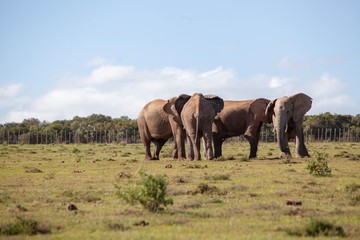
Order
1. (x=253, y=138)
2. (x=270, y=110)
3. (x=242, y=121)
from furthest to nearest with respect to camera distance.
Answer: (x=242, y=121), (x=253, y=138), (x=270, y=110)

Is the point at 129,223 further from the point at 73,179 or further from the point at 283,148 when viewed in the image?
the point at 283,148

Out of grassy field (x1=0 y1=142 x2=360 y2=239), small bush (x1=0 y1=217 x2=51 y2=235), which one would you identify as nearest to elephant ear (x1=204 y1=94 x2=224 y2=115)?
grassy field (x1=0 y1=142 x2=360 y2=239)

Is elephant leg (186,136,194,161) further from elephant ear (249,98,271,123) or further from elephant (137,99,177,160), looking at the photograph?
elephant ear (249,98,271,123)

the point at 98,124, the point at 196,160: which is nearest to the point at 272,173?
the point at 196,160

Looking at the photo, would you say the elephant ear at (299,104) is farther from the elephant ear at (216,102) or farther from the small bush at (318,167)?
the small bush at (318,167)

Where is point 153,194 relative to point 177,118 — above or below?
below

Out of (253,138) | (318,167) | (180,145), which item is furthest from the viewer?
(253,138)

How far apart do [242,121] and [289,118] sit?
3.18 metres

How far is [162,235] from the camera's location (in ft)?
39.0

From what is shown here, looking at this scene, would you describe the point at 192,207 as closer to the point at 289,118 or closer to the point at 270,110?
the point at 289,118

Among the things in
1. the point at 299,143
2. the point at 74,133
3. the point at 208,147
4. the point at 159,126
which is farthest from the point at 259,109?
the point at 74,133

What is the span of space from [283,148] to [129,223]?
23532 millimetres

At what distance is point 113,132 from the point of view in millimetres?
106250

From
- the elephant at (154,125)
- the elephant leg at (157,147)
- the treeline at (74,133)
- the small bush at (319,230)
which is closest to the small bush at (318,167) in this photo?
the small bush at (319,230)
